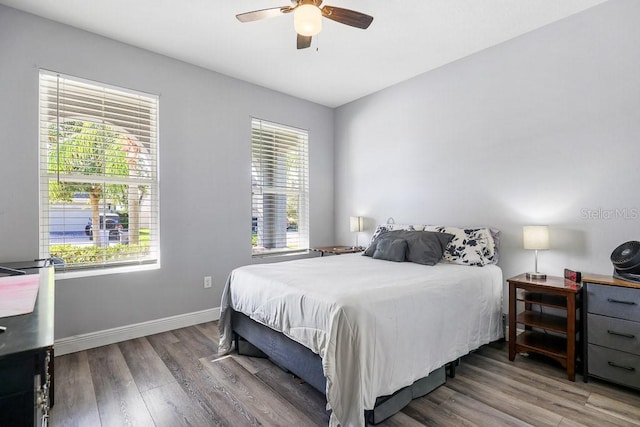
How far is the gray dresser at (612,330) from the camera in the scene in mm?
2006

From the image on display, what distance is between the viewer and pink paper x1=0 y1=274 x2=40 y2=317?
3.51ft

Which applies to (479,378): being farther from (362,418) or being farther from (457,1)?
(457,1)

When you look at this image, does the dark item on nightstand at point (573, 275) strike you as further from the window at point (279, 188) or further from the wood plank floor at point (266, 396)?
the window at point (279, 188)

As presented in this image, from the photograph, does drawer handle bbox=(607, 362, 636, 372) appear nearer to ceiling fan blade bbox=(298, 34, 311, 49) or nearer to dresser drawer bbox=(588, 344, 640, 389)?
dresser drawer bbox=(588, 344, 640, 389)

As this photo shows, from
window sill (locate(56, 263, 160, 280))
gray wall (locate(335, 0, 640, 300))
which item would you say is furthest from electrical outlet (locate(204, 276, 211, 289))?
gray wall (locate(335, 0, 640, 300))

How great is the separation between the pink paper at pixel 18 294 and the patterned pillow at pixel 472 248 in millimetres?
2889

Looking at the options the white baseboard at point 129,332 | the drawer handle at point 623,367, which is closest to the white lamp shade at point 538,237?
the drawer handle at point 623,367

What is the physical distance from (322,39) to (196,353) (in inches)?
119

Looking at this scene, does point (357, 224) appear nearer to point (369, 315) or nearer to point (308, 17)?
point (369, 315)

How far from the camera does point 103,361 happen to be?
2.53 meters

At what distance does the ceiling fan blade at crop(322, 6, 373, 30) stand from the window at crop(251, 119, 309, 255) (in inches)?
80.1

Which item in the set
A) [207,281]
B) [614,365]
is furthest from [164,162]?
[614,365]

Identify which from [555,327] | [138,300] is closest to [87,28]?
[138,300]

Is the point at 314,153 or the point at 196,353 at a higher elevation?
the point at 314,153
